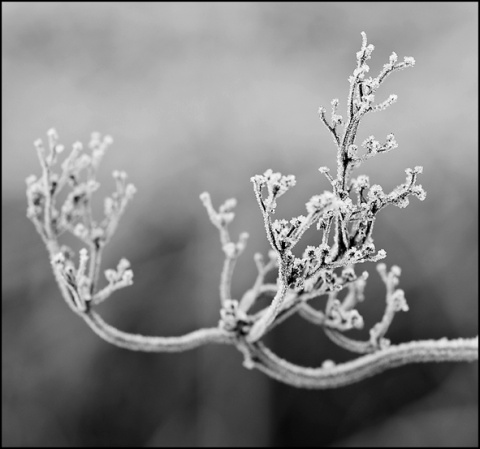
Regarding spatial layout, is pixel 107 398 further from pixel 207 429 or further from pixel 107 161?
pixel 107 161

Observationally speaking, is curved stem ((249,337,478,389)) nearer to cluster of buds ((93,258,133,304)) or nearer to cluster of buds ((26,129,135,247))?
cluster of buds ((93,258,133,304))

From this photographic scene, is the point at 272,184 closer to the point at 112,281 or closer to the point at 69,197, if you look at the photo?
the point at 112,281

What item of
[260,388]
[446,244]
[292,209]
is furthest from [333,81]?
[260,388]

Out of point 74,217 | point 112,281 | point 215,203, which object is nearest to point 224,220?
point 112,281

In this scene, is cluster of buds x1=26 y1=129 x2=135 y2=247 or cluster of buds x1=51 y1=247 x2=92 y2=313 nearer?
cluster of buds x1=51 y1=247 x2=92 y2=313

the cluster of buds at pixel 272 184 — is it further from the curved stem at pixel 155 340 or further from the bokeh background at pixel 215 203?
the bokeh background at pixel 215 203

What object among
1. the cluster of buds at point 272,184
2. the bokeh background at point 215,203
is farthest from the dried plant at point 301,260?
the bokeh background at point 215,203

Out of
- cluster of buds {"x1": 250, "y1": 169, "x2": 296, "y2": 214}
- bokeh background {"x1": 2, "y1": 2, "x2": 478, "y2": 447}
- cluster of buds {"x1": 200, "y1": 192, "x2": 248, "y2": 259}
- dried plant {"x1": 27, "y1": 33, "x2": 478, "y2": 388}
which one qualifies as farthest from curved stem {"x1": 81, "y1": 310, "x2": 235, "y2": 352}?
bokeh background {"x1": 2, "y1": 2, "x2": 478, "y2": 447}

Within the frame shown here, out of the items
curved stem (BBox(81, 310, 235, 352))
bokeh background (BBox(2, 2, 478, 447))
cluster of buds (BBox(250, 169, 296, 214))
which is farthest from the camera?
bokeh background (BBox(2, 2, 478, 447))
